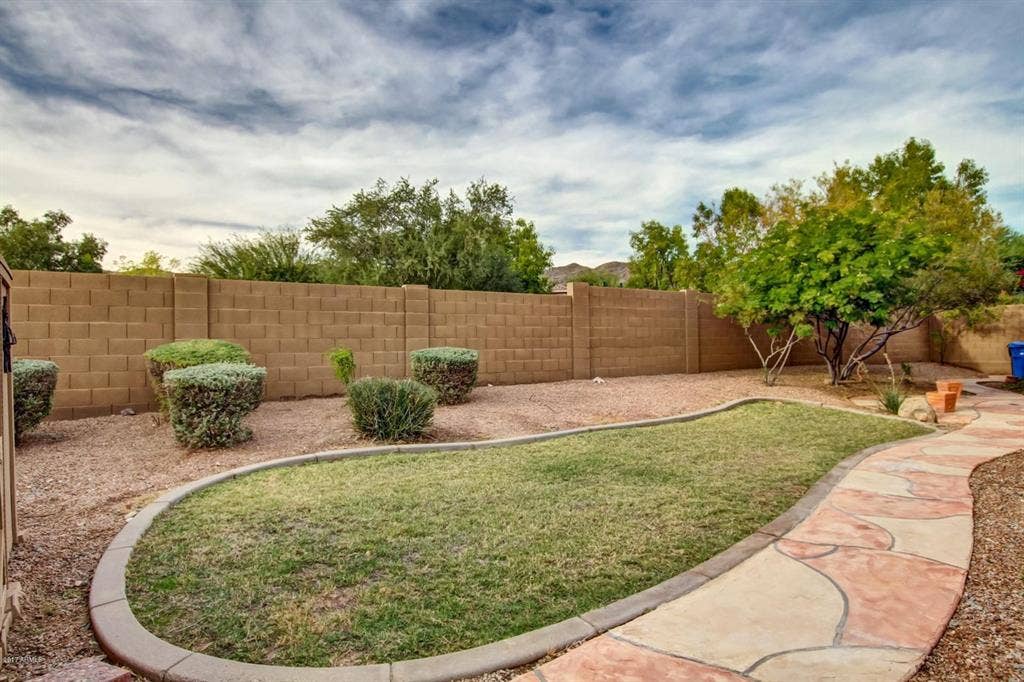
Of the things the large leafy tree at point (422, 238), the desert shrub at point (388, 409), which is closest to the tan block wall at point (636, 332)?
the large leafy tree at point (422, 238)

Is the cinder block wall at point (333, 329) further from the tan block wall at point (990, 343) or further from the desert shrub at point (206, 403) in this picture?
the tan block wall at point (990, 343)

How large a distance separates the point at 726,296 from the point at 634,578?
9.89 meters

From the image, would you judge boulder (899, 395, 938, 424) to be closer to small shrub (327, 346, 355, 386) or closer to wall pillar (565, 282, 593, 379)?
wall pillar (565, 282, 593, 379)

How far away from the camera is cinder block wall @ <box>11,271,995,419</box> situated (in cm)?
632

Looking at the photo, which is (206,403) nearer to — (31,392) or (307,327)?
(31,392)

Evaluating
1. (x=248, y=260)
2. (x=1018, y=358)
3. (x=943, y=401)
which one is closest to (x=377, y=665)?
(x=943, y=401)

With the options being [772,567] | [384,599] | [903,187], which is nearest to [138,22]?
[384,599]

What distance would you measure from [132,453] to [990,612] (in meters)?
6.13

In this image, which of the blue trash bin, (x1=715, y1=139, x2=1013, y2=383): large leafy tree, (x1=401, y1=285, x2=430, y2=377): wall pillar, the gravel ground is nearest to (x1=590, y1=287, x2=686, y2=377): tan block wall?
(x1=715, y1=139, x2=1013, y2=383): large leafy tree

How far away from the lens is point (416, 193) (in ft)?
58.9

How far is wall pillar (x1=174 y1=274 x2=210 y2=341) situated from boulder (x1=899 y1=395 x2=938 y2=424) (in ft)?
30.8

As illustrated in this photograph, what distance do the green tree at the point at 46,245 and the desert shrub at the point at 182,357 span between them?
15.0 m

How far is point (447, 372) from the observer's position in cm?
744

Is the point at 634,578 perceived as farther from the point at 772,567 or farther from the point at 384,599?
the point at 384,599
